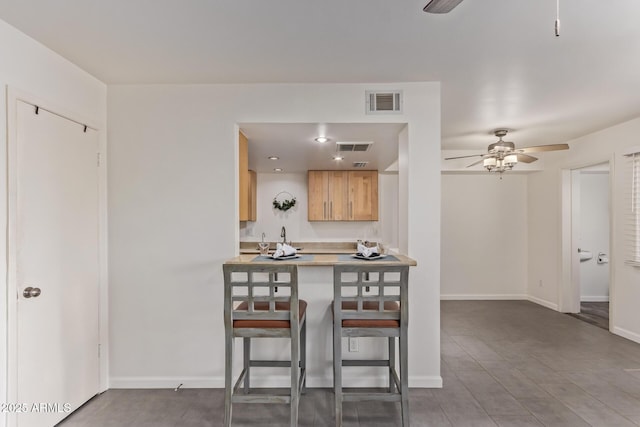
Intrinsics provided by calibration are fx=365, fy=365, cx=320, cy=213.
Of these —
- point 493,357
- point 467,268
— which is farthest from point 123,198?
point 467,268

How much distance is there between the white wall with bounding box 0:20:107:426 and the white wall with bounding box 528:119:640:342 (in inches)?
215

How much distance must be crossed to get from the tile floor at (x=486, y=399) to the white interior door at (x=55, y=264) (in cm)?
36

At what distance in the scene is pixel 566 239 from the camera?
5371 millimetres

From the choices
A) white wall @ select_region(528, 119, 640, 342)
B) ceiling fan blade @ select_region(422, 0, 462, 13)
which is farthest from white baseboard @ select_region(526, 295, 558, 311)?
ceiling fan blade @ select_region(422, 0, 462, 13)

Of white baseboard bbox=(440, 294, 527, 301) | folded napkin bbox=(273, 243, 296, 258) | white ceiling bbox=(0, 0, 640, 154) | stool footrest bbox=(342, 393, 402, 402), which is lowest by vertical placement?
white baseboard bbox=(440, 294, 527, 301)

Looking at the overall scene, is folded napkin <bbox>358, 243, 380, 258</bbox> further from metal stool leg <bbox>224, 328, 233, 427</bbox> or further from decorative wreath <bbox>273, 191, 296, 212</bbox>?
decorative wreath <bbox>273, 191, 296, 212</bbox>

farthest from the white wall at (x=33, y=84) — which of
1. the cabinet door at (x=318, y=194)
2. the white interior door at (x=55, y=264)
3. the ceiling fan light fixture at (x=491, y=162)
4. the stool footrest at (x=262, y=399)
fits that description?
the ceiling fan light fixture at (x=491, y=162)

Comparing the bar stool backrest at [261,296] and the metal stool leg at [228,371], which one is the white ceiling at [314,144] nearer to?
the bar stool backrest at [261,296]

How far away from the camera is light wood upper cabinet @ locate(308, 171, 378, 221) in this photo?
19.9ft

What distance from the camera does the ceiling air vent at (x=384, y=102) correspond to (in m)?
3.02

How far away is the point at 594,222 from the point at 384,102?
5.17 m

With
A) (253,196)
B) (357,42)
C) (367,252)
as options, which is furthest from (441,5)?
(253,196)

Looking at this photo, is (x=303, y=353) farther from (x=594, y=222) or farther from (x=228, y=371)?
(x=594, y=222)

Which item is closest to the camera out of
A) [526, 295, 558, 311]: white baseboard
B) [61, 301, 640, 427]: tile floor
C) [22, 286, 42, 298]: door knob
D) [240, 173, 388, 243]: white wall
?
[22, 286, 42, 298]: door knob
